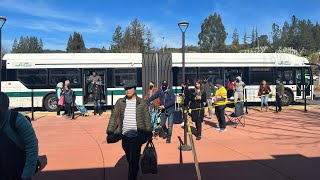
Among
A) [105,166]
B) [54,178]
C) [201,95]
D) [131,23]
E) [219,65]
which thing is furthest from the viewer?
[131,23]

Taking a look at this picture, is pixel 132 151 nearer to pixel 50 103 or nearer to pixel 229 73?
pixel 50 103

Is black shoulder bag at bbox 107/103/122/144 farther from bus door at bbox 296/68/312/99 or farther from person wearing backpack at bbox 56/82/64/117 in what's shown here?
bus door at bbox 296/68/312/99

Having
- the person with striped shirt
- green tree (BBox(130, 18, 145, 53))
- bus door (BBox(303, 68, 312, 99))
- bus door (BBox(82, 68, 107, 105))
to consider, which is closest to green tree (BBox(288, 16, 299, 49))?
green tree (BBox(130, 18, 145, 53))

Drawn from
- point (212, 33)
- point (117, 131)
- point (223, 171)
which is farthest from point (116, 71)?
point (212, 33)

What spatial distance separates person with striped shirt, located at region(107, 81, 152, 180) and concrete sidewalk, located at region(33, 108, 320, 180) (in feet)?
2.94

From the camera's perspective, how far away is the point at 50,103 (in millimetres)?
19156

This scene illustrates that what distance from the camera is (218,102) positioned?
37.7 ft

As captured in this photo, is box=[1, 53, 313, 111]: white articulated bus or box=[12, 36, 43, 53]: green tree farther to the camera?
box=[12, 36, 43, 53]: green tree

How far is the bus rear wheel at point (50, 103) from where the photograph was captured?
62.4 feet

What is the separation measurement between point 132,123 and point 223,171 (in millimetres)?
2152

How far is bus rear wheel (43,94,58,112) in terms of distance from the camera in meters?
19.0

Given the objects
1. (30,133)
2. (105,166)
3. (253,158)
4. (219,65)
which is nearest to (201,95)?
(253,158)

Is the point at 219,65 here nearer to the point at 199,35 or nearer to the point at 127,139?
the point at 127,139

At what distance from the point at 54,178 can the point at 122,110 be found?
1890 millimetres
